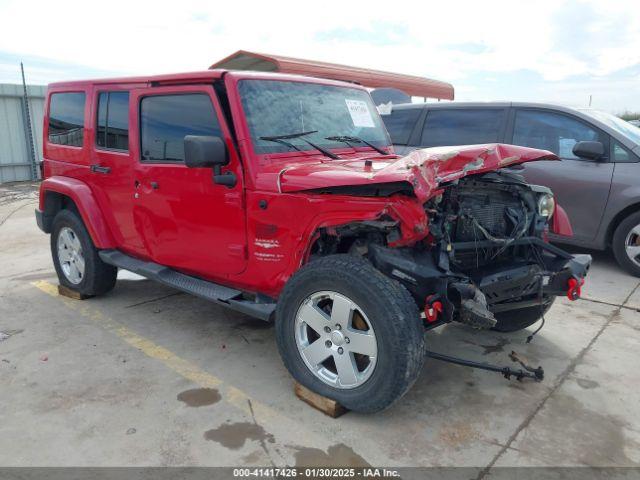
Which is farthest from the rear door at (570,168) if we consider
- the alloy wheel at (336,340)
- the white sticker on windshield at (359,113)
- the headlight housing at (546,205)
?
the alloy wheel at (336,340)

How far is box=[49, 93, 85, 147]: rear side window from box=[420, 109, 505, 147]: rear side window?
399 cm

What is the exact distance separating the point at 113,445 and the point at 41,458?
0.34 meters

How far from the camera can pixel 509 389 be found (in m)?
3.35

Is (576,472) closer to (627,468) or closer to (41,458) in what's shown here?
(627,468)

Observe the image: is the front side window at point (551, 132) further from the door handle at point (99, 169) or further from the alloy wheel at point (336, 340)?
the door handle at point (99, 169)

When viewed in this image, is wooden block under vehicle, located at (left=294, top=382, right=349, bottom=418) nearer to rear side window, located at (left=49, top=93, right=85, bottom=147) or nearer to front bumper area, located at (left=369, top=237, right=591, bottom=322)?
front bumper area, located at (left=369, top=237, right=591, bottom=322)

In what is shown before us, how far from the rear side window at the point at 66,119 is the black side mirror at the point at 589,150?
4.91m

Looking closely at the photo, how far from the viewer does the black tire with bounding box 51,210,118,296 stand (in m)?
4.73

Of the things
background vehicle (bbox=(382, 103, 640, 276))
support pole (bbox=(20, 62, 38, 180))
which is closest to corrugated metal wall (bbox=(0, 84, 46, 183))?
support pole (bbox=(20, 62, 38, 180))

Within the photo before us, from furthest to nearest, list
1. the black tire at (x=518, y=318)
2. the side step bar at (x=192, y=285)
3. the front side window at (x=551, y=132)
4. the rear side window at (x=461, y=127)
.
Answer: the rear side window at (x=461, y=127) → the front side window at (x=551, y=132) → the black tire at (x=518, y=318) → the side step bar at (x=192, y=285)

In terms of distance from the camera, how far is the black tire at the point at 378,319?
2.70 m

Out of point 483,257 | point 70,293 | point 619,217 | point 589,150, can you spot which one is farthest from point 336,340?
point 619,217

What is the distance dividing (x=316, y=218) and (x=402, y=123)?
4.32 metres

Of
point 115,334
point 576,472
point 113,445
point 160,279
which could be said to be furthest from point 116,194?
point 576,472
